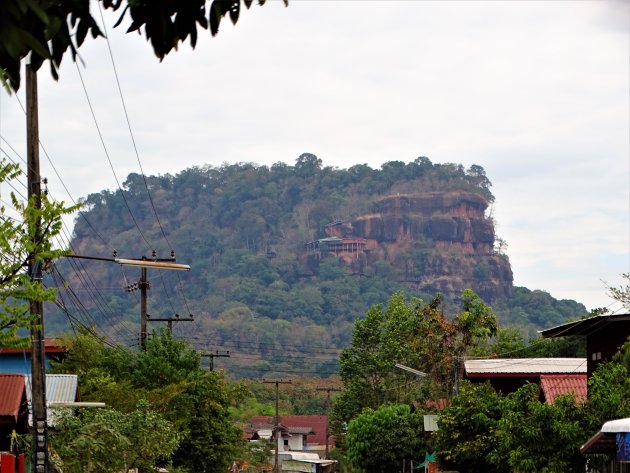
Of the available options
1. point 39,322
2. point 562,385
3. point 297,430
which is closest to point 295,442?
point 297,430

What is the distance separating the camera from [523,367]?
5547cm

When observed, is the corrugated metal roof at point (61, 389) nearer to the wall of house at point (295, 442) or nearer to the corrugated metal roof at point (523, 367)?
the corrugated metal roof at point (523, 367)

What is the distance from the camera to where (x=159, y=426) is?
3534 centimetres

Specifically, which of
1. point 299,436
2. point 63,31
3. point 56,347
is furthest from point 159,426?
point 299,436

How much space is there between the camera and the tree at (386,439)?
2844 inches

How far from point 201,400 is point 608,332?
22174mm

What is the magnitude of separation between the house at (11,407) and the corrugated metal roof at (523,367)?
82.9 ft

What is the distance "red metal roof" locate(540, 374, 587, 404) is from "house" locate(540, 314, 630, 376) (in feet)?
9.01

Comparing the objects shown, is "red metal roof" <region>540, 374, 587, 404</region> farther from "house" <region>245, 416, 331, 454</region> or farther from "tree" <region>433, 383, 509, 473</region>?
"house" <region>245, 416, 331, 454</region>

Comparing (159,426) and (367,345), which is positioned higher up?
(367,345)

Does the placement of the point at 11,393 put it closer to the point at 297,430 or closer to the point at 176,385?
the point at 176,385

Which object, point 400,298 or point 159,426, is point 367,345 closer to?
point 400,298

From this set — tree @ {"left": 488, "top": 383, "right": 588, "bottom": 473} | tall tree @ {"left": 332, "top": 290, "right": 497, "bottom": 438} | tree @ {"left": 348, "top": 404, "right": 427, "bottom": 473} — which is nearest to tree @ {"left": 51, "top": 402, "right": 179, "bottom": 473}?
tree @ {"left": 488, "top": 383, "right": 588, "bottom": 473}

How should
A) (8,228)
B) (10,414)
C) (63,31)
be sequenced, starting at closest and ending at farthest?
(63,31), (8,228), (10,414)
